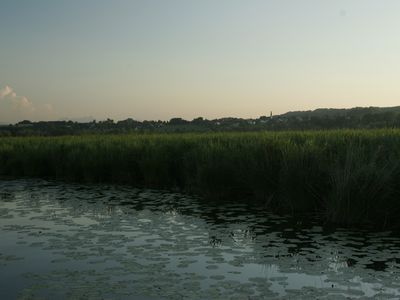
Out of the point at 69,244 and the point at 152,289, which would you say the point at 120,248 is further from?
the point at 152,289

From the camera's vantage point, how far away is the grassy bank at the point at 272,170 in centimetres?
947

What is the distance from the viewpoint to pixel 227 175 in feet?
42.8

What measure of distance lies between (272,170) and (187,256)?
487cm

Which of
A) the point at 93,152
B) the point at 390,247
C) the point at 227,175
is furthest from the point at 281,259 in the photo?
the point at 93,152

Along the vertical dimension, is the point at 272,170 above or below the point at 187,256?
above

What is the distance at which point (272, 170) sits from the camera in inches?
463

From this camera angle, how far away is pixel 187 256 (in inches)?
292

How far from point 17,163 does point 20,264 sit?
52.4 ft

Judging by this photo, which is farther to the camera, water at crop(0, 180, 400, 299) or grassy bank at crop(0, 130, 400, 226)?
grassy bank at crop(0, 130, 400, 226)

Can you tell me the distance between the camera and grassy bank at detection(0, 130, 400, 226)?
947 centimetres

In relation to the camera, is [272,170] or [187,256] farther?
[272,170]

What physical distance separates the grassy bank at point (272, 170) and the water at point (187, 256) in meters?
0.80

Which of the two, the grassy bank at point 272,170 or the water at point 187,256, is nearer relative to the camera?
the water at point 187,256

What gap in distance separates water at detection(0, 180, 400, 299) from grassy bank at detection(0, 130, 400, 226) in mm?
802
